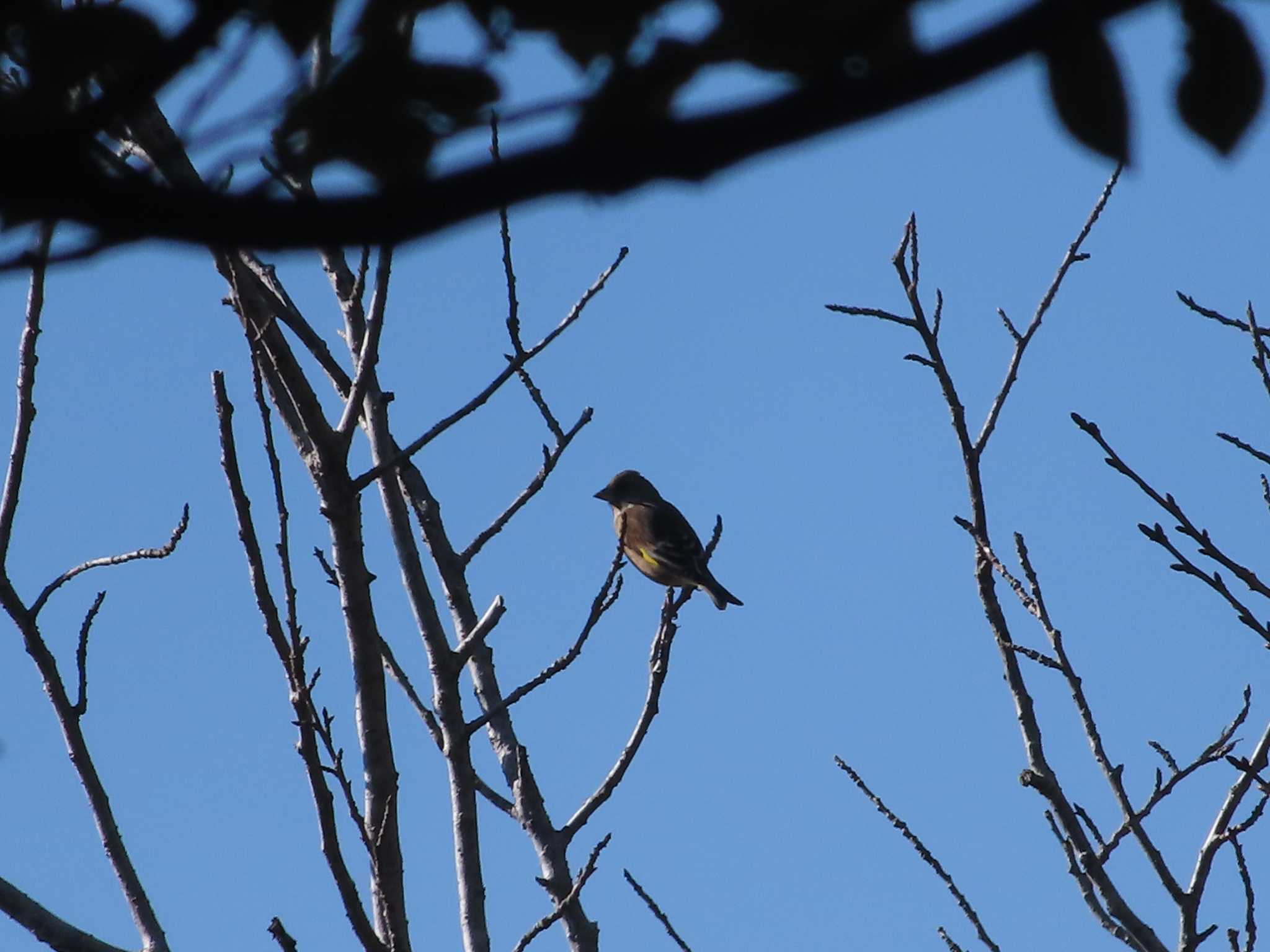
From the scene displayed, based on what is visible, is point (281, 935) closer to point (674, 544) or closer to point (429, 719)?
point (429, 719)

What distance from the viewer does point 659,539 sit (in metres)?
12.1

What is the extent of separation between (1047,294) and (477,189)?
142 inches

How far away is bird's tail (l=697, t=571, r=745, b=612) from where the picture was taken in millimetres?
11156

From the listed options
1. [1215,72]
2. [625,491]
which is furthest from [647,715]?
[625,491]

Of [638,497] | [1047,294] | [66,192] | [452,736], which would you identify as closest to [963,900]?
[452,736]

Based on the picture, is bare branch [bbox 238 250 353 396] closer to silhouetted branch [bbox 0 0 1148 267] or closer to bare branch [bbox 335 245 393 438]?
bare branch [bbox 335 245 393 438]

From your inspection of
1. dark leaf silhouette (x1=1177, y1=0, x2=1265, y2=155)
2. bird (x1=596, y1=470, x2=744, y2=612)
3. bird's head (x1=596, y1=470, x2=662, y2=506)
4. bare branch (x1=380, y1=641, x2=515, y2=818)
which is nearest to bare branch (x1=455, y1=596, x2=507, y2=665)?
bare branch (x1=380, y1=641, x2=515, y2=818)

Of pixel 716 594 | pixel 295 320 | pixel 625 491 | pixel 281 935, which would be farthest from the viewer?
pixel 625 491

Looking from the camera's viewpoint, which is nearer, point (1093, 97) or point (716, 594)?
point (1093, 97)

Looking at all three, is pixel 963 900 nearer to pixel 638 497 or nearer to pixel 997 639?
pixel 997 639

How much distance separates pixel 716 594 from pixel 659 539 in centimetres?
100

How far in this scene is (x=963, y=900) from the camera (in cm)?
377

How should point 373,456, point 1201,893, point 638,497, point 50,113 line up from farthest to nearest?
point 638,497
point 373,456
point 1201,893
point 50,113

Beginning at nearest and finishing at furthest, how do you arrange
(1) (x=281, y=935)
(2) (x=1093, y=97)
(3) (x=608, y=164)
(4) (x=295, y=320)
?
(3) (x=608, y=164) < (2) (x=1093, y=97) < (1) (x=281, y=935) < (4) (x=295, y=320)
